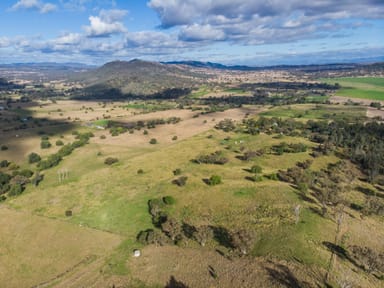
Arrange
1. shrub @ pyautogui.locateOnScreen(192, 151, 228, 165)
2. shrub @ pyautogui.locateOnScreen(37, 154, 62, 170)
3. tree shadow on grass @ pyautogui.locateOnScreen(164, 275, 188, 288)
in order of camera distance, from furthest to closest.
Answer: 1. shrub @ pyautogui.locateOnScreen(37, 154, 62, 170)
2. shrub @ pyautogui.locateOnScreen(192, 151, 228, 165)
3. tree shadow on grass @ pyautogui.locateOnScreen(164, 275, 188, 288)

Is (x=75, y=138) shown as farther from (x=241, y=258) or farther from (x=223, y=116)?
(x=241, y=258)

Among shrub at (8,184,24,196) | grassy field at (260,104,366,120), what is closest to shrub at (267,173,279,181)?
shrub at (8,184,24,196)

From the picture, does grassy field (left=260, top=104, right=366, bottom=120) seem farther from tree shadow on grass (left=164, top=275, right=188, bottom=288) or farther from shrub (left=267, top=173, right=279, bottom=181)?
tree shadow on grass (left=164, top=275, right=188, bottom=288)

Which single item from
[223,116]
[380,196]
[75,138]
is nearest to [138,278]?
[380,196]

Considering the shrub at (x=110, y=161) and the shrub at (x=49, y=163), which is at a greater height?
the shrub at (x=110, y=161)

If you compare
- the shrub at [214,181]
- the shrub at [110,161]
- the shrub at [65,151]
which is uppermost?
the shrub at [214,181]

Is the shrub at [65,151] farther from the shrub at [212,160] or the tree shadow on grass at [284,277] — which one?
the tree shadow on grass at [284,277]

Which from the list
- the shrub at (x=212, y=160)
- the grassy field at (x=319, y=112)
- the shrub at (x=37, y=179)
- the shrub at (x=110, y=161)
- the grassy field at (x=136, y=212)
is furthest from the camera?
the grassy field at (x=319, y=112)

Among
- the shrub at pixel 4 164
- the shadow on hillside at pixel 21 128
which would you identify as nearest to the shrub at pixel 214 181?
the shrub at pixel 4 164
